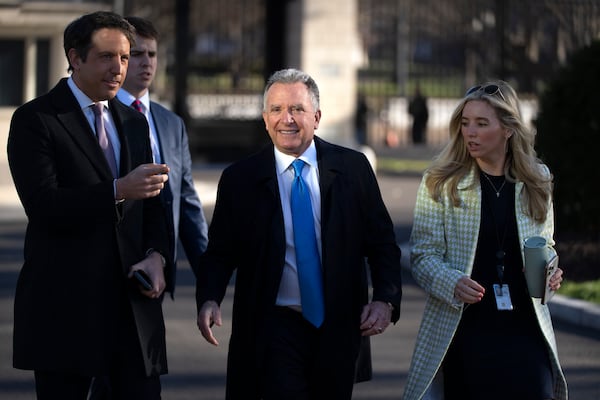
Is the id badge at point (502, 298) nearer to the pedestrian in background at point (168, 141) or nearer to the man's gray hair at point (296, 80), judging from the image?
the man's gray hair at point (296, 80)

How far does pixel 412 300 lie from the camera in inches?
453

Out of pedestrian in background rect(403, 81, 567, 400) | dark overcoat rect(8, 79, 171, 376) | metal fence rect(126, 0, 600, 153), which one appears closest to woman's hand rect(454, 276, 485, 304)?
pedestrian in background rect(403, 81, 567, 400)

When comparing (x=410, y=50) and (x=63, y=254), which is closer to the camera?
(x=63, y=254)

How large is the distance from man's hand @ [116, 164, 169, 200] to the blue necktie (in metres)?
0.59

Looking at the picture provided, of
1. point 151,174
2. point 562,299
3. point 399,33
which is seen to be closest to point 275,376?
point 151,174

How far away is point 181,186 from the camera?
22.5 feet

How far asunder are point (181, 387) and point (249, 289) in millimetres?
3127

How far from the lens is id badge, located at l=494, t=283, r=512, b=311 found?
503cm

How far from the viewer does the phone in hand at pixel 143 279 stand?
15.8ft

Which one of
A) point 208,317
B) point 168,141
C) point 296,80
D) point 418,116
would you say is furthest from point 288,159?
point 418,116

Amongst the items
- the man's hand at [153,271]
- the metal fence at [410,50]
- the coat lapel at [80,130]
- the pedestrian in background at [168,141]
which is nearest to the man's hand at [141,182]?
the coat lapel at [80,130]

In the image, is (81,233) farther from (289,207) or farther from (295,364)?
(295,364)

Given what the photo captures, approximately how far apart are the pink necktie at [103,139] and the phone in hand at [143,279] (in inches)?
14.6

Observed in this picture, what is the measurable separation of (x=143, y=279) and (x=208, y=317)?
Answer: 1.04 ft
